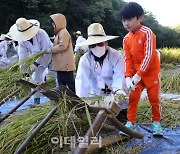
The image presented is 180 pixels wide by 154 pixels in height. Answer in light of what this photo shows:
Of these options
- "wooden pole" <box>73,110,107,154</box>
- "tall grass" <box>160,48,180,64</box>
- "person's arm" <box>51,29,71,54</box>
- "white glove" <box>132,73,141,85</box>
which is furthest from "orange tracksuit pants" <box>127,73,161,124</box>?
"tall grass" <box>160,48,180,64</box>

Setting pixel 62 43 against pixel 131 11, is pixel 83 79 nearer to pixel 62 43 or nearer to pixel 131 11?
pixel 131 11

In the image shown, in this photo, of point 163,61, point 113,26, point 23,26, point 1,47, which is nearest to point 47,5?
point 113,26

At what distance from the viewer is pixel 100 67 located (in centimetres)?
272

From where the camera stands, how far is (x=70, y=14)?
51.7 feet

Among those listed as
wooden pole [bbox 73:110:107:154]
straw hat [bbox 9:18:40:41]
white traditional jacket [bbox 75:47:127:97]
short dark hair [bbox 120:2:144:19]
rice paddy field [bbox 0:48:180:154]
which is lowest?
rice paddy field [bbox 0:48:180:154]

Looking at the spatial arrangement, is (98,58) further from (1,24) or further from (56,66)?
(1,24)

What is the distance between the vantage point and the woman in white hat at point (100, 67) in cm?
268

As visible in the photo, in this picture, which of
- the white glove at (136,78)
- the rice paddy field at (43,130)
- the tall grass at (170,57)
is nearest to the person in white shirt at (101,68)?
the white glove at (136,78)

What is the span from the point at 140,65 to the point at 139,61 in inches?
3.8

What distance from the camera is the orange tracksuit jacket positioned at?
92.0 inches

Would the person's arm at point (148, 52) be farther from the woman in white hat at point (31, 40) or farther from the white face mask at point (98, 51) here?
the woman in white hat at point (31, 40)

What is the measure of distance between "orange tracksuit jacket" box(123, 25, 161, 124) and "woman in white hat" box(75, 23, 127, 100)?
238 millimetres

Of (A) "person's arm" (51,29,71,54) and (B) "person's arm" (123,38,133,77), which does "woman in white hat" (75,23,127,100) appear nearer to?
(B) "person's arm" (123,38,133,77)

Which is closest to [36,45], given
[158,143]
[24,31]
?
[24,31]
